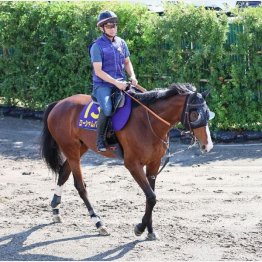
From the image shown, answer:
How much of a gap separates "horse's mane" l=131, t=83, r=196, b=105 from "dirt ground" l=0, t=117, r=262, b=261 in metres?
1.14

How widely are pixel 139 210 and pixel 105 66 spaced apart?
2139 millimetres

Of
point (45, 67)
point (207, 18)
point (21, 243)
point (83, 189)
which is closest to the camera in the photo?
point (21, 243)

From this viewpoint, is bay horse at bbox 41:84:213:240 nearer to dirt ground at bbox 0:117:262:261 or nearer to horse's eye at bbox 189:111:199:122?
horse's eye at bbox 189:111:199:122

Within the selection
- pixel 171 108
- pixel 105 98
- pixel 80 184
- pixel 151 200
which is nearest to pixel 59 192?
pixel 80 184

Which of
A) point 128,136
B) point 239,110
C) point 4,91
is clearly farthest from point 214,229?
point 4,91

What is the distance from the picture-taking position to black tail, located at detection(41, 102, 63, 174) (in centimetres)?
952

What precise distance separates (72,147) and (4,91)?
26.6ft

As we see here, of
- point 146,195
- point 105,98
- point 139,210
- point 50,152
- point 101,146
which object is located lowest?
point 139,210

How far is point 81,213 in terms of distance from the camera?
9.50 meters

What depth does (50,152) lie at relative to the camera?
9.52m

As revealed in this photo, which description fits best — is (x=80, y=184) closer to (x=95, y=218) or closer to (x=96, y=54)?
(x=95, y=218)

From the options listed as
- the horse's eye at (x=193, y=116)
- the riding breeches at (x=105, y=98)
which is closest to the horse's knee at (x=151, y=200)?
the horse's eye at (x=193, y=116)

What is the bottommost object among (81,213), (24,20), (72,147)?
(81,213)

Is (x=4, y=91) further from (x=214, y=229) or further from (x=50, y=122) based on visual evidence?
(x=214, y=229)
